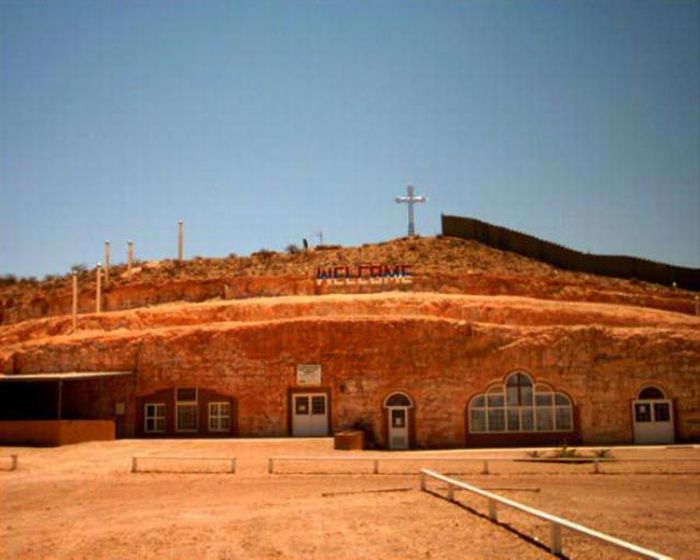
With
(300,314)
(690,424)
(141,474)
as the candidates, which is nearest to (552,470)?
(690,424)

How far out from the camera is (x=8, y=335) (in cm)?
3959

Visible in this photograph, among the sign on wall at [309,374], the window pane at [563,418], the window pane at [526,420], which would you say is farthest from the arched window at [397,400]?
the window pane at [563,418]

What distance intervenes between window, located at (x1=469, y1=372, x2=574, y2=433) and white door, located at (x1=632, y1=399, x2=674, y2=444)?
240 cm

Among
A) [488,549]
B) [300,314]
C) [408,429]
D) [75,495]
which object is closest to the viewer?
[488,549]

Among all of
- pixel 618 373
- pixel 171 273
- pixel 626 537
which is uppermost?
pixel 171 273

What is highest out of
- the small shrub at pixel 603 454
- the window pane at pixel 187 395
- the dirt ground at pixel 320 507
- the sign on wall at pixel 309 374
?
the sign on wall at pixel 309 374

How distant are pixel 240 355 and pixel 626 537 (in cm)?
1874

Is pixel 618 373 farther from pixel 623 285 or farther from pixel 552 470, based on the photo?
pixel 623 285

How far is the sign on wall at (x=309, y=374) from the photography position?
30.6m

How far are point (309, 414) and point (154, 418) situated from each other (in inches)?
241

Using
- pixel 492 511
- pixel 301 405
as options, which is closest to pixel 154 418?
pixel 301 405

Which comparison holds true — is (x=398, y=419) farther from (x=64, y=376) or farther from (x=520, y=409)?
(x=64, y=376)

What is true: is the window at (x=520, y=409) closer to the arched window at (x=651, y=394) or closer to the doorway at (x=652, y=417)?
the doorway at (x=652, y=417)

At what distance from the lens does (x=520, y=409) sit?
30.2m
